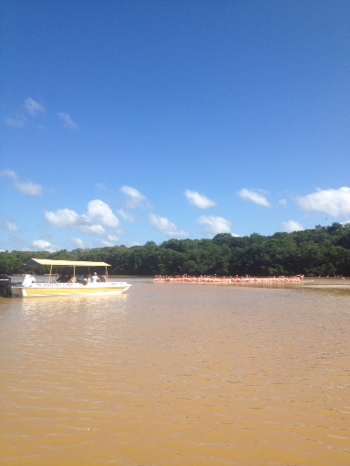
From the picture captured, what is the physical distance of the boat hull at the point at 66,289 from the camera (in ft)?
94.4

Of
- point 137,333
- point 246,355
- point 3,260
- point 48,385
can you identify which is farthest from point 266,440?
point 3,260

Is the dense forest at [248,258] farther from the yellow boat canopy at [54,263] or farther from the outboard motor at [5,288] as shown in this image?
the outboard motor at [5,288]

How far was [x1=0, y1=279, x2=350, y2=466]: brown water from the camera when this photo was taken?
5.45 metres

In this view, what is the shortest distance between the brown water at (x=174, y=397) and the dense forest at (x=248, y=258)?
5402cm

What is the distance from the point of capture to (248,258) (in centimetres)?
8725

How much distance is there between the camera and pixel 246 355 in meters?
10.7

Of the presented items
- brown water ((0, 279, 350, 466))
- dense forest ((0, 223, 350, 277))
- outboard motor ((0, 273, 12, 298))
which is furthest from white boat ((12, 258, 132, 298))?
dense forest ((0, 223, 350, 277))

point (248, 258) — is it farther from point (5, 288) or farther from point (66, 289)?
point (5, 288)

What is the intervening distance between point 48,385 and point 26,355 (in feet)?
8.90

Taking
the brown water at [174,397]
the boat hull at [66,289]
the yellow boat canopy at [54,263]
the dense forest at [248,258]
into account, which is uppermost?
the dense forest at [248,258]

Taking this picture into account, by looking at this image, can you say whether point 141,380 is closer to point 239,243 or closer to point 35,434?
point 35,434

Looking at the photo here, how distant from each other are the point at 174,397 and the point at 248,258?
8102 cm

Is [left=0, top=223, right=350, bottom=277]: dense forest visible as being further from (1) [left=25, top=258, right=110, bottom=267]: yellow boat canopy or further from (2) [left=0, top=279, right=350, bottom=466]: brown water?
(2) [left=0, top=279, right=350, bottom=466]: brown water

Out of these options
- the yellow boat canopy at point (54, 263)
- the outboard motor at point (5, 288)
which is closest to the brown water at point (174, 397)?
the outboard motor at point (5, 288)
